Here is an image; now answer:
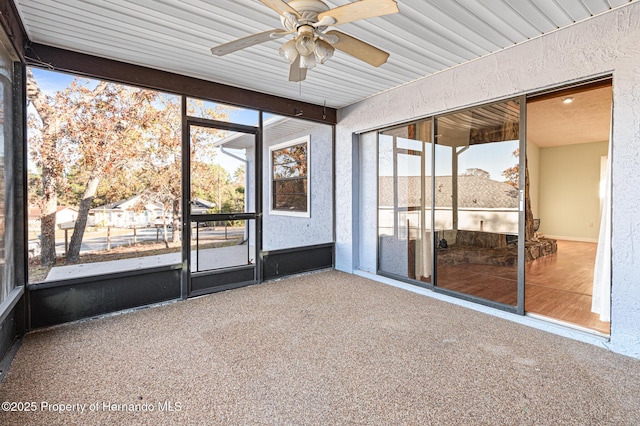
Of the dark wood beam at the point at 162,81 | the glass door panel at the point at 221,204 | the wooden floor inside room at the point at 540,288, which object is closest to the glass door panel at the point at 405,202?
the wooden floor inside room at the point at 540,288

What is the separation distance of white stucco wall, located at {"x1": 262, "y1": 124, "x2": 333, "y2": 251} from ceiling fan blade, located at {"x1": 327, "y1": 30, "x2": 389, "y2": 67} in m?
3.03

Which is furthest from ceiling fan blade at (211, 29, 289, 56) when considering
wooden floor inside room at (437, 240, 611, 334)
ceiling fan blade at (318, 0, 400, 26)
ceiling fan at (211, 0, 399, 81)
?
wooden floor inside room at (437, 240, 611, 334)

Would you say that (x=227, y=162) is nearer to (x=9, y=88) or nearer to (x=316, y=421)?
(x=9, y=88)

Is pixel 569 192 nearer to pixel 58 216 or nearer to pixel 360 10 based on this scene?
pixel 360 10

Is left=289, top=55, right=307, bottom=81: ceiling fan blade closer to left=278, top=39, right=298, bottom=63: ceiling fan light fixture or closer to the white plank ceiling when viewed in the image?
left=278, top=39, right=298, bottom=63: ceiling fan light fixture

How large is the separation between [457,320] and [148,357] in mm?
2808

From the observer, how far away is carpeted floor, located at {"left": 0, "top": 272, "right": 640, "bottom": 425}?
72.7 inches

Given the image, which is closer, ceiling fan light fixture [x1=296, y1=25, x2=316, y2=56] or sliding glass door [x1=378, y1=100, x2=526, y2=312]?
ceiling fan light fixture [x1=296, y1=25, x2=316, y2=56]

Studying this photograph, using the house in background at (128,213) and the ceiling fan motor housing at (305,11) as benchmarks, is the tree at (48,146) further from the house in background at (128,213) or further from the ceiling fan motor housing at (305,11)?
the ceiling fan motor housing at (305,11)

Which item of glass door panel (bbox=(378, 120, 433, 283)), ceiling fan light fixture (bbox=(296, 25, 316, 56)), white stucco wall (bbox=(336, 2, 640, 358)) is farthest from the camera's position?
glass door panel (bbox=(378, 120, 433, 283))

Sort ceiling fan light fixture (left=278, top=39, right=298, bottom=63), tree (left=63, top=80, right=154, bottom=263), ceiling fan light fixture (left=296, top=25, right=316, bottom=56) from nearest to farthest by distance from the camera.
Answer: ceiling fan light fixture (left=296, top=25, right=316, bottom=56)
ceiling fan light fixture (left=278, top=39, right=298, bottom=63)
tree (left=63, top=80, right=154, bottom=263)

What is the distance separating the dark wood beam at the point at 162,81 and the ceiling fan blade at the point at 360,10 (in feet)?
8.39

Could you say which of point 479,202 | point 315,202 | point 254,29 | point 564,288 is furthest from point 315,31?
point 564,288

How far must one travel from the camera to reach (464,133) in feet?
12.3
